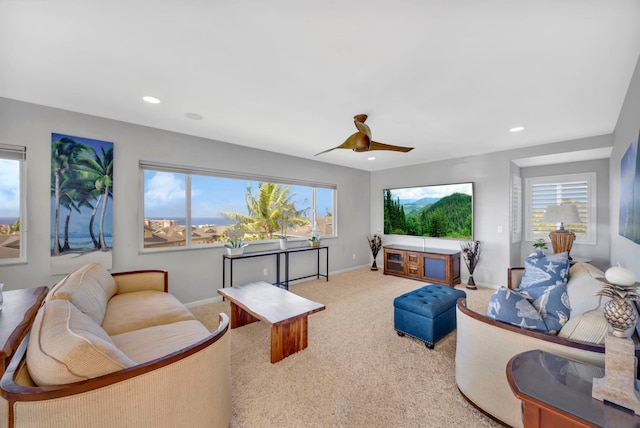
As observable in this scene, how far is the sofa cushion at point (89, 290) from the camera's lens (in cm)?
186

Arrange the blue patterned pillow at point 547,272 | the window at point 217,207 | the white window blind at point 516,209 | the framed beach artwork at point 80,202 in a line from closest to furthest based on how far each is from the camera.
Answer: the blue patterned pillow at point 547,272
the framed beach artwork at point 80,202
the window at point 217,207
the white window blind at point 516,209

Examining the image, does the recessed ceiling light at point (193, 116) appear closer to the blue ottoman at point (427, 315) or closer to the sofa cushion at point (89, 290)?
the sofa cushion at point (89, 290)

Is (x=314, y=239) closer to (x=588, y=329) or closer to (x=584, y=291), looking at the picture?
(x=584, y=291)

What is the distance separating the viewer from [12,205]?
2682mm

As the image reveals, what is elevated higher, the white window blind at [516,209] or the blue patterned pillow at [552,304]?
the white window blind at [516,209]

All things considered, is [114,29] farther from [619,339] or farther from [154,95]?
[619,339]

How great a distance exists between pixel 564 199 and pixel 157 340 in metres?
6.10

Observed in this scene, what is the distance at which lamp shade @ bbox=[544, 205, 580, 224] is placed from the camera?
3.76m

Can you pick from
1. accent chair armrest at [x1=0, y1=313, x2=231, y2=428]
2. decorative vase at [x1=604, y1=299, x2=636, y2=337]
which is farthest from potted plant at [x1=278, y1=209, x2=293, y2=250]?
decorative vase at [x1=604, y1=299, x2=636, y2=337]

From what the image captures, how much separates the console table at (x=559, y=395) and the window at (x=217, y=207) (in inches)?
150

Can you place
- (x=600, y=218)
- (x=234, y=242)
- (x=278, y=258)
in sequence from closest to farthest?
(x=234, y=242) < (x=600, y=218) < (x=278, y=258)

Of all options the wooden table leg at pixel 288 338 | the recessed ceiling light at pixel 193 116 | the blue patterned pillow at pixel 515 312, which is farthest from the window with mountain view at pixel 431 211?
the recessed ceiling light at pixel 193 116

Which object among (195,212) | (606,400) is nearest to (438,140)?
(606,400)

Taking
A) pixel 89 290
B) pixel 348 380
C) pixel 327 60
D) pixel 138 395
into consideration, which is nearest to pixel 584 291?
pixel 348 380
